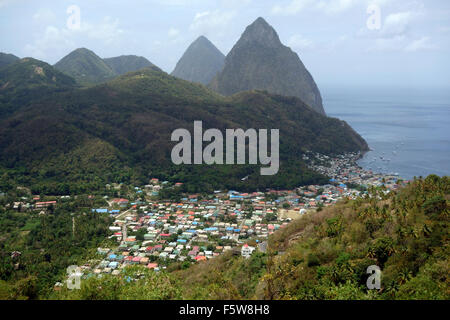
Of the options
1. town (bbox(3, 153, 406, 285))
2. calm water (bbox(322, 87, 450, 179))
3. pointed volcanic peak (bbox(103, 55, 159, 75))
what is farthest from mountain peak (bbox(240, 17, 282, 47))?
town (bbox(3, 153, 406, 285))

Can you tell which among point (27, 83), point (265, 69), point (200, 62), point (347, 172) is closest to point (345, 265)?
point (347, 172)

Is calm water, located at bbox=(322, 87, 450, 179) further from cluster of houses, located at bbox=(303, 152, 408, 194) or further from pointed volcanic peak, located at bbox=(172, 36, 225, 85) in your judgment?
pointed volcanic peak, located at bbox=(172, 36, 225, 85)

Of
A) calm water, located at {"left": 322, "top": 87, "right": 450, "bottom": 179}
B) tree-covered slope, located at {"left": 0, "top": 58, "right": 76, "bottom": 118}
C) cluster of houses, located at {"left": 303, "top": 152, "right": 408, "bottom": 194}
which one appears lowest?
cluster of houses, located at {"left": 303, "top": 152, "right": 408, "bottom": 194}

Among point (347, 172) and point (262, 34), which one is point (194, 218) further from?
point (262, 34)
